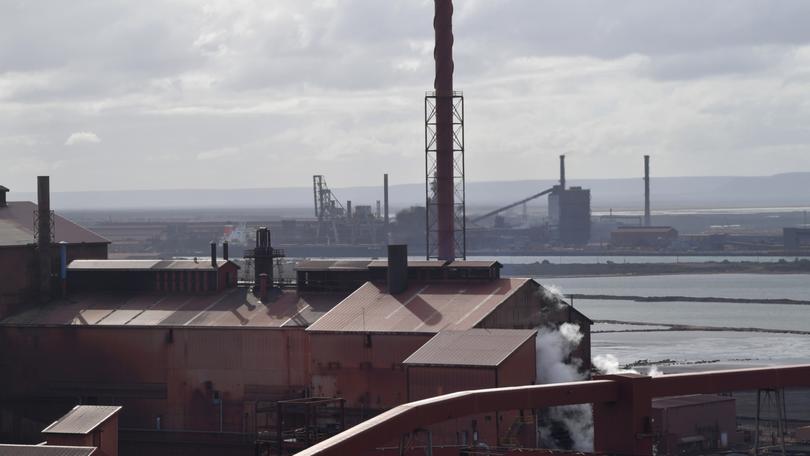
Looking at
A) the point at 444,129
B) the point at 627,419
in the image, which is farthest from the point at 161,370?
the point at 627,419

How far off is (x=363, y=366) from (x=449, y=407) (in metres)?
33.8

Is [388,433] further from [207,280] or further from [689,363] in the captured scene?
[689,363]

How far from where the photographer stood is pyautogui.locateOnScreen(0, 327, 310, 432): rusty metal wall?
176 feet

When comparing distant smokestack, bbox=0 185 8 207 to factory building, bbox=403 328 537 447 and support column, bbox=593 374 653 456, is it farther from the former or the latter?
support column, bbox=593 374 653 456

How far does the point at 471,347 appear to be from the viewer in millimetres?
45812

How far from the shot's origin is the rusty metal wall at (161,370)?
53.8 m

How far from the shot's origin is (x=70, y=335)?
57688mm

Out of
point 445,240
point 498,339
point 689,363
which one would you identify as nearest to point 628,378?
point 498,339

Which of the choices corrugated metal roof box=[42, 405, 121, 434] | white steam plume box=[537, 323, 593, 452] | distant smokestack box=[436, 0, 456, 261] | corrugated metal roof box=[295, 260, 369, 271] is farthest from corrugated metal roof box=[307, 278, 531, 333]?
distant smokestack box=[436, 0, 456, 261]

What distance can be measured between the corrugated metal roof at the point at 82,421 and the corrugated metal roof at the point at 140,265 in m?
16.7

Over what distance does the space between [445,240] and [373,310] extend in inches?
909

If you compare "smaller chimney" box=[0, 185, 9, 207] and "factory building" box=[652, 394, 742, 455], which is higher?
"smaller chimney" box=[0, 185, 9, 207]

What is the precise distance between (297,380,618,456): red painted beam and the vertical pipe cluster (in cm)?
5660

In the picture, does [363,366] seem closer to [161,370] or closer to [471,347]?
[471,347]
